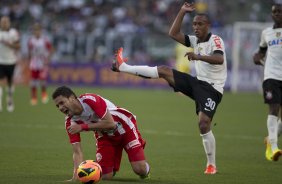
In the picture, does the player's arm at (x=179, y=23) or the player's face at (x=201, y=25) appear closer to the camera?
the player's arm at (x=179, y=23)

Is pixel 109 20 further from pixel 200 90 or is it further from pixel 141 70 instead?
pixel 141 70

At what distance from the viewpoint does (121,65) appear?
35.6 feet

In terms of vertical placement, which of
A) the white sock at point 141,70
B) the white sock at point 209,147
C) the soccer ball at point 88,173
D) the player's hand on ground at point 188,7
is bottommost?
the white sock at point 209,147

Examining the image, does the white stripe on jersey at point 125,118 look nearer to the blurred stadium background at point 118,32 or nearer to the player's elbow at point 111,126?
the player's elbow at point 111,126

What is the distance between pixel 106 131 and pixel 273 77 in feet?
13.3

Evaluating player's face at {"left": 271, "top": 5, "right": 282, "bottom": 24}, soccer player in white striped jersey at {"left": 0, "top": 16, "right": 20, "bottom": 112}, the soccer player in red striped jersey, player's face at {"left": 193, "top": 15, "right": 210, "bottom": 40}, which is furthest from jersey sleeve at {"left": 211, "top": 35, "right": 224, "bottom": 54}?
soccer player in white striped jersey at {"left": 0, "top": 16, "right": 20, "bottom": 112}

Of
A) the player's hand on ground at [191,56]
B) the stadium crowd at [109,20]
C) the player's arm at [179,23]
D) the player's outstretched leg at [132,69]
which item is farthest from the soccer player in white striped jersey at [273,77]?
the stadium crowd at [109,20]

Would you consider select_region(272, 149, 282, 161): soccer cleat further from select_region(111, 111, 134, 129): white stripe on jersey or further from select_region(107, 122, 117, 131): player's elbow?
select_region(107, 122, 117, 131): player's elbow

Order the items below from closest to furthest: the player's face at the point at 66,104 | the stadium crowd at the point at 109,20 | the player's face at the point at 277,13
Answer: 1. the player's face at the point at 66,104
2. the player's face at the point at 277,13
3. the stadium crowd at the point at 109,20

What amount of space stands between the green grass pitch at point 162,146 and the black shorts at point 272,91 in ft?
3.63

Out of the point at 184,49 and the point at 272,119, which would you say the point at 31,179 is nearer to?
the point at 272,119

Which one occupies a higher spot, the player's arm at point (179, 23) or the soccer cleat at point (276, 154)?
Result: the player's arm at point (179, 23)

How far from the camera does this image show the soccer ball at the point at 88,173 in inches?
365

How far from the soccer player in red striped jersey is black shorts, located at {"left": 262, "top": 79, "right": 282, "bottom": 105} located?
3.14 meters
